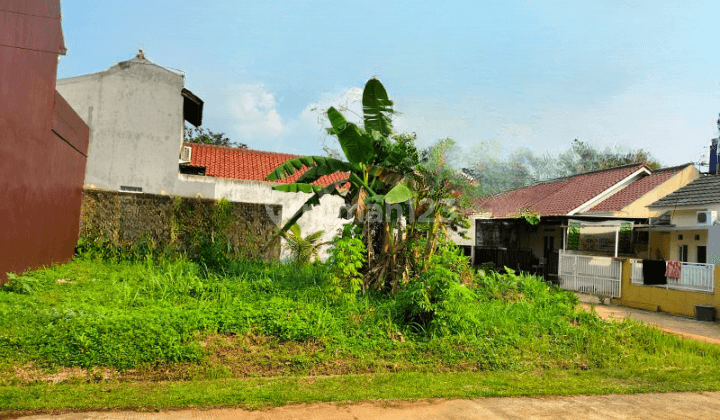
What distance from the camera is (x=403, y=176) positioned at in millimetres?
9484

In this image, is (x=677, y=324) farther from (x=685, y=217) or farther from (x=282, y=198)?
(x=282, y=198)

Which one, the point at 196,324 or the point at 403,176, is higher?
the point at 403,176

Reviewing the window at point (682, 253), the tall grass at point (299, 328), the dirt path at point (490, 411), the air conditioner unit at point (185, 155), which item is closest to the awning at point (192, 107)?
the air conditioner unit at point (185, 155)

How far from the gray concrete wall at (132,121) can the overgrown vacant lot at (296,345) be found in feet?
27.3

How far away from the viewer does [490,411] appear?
202 inches

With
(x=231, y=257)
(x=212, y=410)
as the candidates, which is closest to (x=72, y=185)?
(x=231, y=257)

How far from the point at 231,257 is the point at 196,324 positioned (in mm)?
5647

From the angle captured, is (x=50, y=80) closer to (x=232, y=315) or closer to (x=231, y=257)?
(x=231, y=257)

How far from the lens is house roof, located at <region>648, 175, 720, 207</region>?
1678cm

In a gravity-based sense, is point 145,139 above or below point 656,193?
above

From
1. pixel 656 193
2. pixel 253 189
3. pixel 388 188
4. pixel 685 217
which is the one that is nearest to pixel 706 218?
pixel 685 217

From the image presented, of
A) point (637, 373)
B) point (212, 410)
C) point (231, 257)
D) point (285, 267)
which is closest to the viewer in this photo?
point (212, 410)

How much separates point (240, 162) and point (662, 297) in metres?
14.9

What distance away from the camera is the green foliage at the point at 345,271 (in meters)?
8.03
